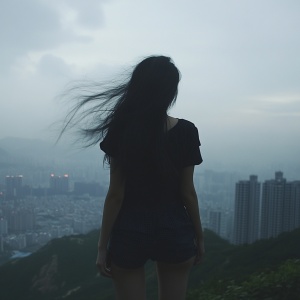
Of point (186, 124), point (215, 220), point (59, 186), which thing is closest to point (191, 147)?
point (186, 124)

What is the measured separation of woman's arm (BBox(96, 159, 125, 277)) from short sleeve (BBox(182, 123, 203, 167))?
0.99 ft

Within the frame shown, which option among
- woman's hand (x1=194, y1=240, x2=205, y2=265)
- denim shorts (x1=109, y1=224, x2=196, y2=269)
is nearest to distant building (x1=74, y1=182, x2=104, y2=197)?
woman's hand (x1=194, y1=240, x2=205, y2=265)

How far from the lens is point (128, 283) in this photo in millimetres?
1818

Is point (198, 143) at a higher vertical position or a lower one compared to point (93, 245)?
higher

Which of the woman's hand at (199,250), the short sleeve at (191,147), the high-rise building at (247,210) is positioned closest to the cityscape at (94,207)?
the high-rise building at (247,210)

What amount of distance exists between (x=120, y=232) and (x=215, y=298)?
230 centimetres

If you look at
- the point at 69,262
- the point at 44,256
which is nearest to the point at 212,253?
the point at 69,262

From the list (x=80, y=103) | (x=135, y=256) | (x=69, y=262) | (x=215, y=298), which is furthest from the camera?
(x=69, y=262)

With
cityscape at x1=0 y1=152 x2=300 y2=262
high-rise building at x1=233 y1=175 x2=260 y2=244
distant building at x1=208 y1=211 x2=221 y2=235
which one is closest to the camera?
cityscape at x1=0 y1=152 x2=300 y2=262

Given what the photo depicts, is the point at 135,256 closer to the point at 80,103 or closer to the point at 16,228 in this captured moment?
the point at 80,103

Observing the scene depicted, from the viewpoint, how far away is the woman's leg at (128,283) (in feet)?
5.95

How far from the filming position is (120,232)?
1.80m

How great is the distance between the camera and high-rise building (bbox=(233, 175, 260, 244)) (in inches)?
1305

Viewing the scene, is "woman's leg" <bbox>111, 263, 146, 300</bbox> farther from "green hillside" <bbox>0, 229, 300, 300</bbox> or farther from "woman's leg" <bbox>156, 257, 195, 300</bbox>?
"green hillside" <bbox>0, 229, 300, 300</bbox>
